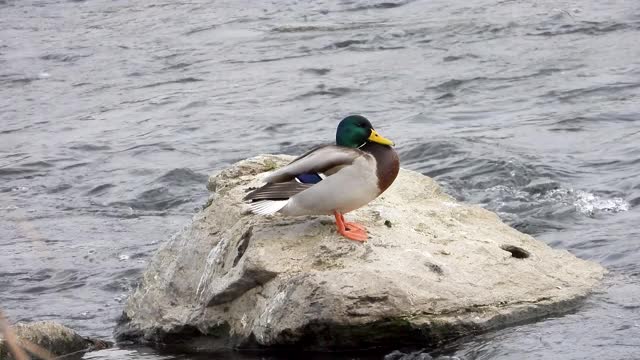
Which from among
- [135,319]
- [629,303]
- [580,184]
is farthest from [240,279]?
[580,184]

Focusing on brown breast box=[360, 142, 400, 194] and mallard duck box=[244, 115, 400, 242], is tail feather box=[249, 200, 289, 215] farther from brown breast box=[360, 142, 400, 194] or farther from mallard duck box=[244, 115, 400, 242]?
brown breast box=[360, 142, 400, 194]

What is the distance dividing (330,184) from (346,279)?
1.77 ft

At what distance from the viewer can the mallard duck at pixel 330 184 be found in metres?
5.82

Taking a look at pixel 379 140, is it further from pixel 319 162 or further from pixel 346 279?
pixel 346 279

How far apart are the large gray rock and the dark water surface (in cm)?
21

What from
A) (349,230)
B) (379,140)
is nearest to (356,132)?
(379,140)

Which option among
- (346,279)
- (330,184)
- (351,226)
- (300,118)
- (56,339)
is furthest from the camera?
(300,118)

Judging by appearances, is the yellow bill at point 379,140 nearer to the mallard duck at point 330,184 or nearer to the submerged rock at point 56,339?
the mallard duck at point 330,184

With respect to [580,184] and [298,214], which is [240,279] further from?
[580,184]

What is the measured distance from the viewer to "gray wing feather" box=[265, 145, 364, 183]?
5895 mm

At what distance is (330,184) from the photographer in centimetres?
580

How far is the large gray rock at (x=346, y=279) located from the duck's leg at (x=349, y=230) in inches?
1.4

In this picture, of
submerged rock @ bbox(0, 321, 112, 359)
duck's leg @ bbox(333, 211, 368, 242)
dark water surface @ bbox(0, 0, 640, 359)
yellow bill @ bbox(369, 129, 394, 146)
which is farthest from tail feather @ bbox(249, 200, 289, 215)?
submerged rock @ bbox(0, 321, 112, 359)

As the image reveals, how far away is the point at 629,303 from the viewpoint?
599 cm
